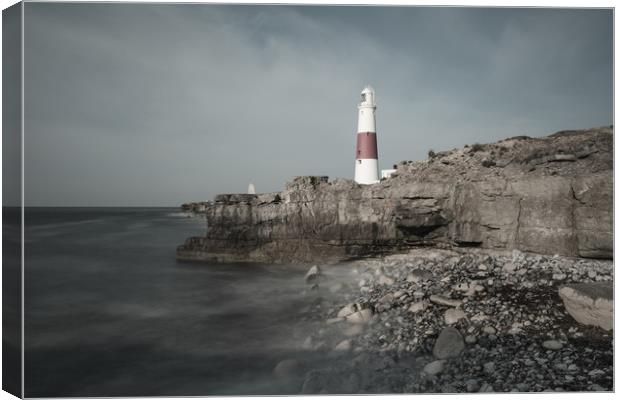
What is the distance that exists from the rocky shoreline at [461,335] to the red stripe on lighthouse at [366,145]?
2061mm

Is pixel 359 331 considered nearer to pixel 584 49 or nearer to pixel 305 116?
pixel 305 116

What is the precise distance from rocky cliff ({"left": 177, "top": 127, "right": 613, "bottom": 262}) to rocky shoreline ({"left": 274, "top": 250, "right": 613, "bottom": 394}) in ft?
2.16

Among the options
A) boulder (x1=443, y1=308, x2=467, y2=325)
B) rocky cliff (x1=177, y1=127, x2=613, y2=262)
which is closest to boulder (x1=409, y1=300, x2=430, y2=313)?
boulder (x1=443, y1=308, x2=467, y2=325)

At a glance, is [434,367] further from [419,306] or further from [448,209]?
[448,209]

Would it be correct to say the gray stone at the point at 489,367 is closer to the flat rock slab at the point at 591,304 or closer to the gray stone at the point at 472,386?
the gray stone at the point at 472,386

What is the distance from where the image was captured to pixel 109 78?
3867 millimetres

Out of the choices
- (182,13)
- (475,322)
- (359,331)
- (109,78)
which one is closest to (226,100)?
(182,13)

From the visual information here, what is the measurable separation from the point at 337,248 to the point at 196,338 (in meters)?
3.42

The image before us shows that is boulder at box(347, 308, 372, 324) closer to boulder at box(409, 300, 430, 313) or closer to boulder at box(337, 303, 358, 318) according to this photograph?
boulder at box(337, 303, 358, 318)

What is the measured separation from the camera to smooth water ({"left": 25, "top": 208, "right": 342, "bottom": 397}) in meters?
3.31

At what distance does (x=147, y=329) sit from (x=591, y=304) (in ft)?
14.8

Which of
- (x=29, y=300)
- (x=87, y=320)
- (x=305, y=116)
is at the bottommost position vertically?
(x=87, y=320)

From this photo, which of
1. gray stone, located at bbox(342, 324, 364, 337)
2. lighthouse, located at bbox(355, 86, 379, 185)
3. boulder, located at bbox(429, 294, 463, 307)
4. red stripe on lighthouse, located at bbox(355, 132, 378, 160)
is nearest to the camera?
gray stone, located at bbox(342, 324, 364, 337)

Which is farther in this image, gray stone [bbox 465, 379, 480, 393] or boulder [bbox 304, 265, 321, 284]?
boulder [bbox 304, 265, 321, 284]
